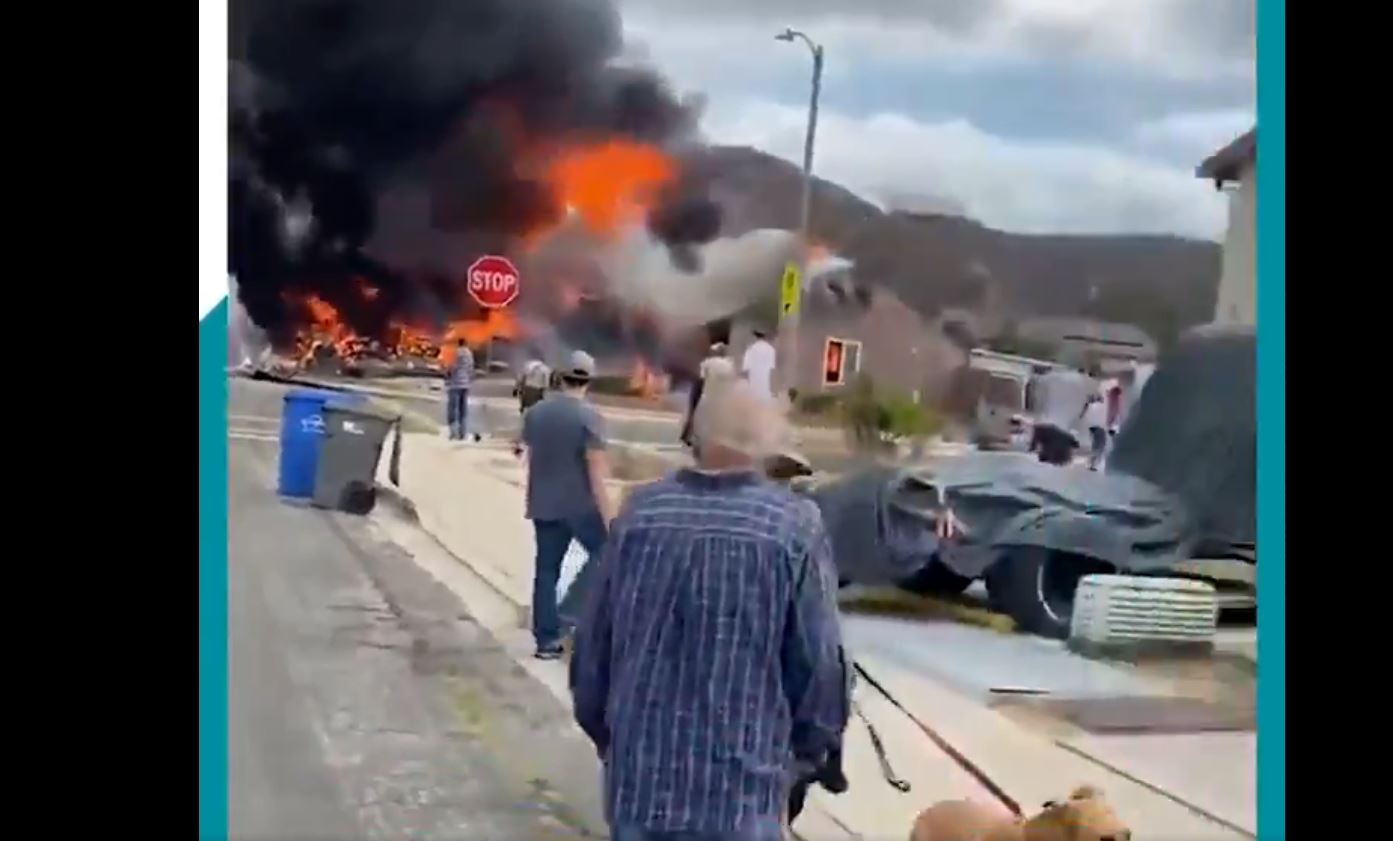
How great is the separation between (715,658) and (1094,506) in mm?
924

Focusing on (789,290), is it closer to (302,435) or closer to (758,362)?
(758,362)

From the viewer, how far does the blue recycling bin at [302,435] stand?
3.29 metres

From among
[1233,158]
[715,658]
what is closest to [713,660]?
[715,658]

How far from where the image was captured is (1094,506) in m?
3.45

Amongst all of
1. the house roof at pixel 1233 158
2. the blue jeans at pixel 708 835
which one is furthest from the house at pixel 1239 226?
the blue jeans at pixel 708 835

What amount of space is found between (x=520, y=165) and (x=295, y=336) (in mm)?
524

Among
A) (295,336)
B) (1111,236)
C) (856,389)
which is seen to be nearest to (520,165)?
(295,336)

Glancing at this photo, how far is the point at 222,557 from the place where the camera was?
129 inches

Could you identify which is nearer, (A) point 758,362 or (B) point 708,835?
(B) point 708,835

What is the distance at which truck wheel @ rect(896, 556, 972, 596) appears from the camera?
339 centimetres

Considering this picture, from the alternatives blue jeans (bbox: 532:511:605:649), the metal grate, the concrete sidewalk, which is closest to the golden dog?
the concrete sidewalk

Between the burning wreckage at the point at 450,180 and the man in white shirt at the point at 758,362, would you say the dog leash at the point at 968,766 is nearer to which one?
the man in white shirt at the point at 758,362

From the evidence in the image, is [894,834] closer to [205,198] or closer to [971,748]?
[971,748]
